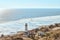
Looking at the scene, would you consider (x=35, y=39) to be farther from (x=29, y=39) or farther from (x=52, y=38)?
(x=52, y=38)

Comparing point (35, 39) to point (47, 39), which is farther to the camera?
point (35, 39)

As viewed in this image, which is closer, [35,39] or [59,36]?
[59,36]

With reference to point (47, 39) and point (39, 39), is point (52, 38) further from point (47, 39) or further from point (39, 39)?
point (39, 39)

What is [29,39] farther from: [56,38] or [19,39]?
[56,38]

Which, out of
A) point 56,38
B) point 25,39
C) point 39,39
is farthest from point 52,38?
point 25,39

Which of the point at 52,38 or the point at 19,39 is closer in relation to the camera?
the point at 52,38

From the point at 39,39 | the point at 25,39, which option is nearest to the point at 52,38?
the point at 39,39
